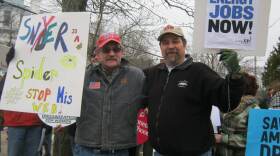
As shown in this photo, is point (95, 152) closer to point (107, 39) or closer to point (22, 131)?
point (107, 39)

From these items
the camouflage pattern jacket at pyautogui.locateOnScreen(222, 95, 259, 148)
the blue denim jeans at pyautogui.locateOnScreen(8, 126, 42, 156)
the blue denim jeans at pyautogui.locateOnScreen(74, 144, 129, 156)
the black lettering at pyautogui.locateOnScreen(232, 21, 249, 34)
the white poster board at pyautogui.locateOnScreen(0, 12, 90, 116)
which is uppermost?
the black lettering at pyautogui.locateOnScreen(232, 21, 249, 34)

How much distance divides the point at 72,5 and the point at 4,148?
468 centimetres

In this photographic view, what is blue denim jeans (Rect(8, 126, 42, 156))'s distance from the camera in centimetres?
557

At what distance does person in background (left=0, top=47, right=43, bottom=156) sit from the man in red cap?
76.9 inches

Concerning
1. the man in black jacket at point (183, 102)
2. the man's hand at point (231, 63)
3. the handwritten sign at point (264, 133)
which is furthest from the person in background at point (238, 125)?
the man's hand at point (231, 63)

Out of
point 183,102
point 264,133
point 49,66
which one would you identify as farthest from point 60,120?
point 264,133

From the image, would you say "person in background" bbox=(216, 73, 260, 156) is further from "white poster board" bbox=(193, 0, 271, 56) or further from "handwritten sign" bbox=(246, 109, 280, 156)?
"white poster board" bbox=(193, 0, 271, 56)

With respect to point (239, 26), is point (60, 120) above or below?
below

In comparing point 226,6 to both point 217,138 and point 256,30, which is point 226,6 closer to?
point 256,30

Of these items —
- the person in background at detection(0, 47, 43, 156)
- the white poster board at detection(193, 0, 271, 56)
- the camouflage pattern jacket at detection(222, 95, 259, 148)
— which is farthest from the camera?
the person in background at detection(0, 47, 43, 156)

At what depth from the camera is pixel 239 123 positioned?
4.73 meters

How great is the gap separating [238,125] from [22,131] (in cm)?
269

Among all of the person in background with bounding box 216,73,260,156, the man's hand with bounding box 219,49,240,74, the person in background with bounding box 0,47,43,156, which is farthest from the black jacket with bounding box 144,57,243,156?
the person in background with bounding box 0,47,43,156

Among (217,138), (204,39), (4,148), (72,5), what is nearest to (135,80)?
(204,39)
